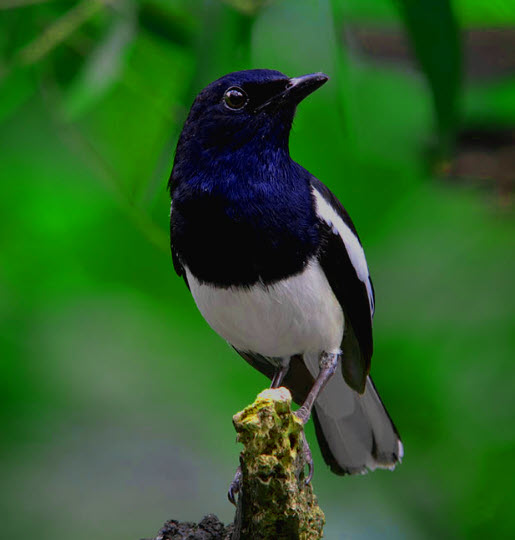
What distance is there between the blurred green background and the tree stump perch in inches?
108

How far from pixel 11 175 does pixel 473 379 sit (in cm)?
329

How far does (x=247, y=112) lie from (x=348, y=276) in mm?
654

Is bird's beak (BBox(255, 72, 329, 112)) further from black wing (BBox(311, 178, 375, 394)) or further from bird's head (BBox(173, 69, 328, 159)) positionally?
black wing (BBox(311, 178, 375, 394))

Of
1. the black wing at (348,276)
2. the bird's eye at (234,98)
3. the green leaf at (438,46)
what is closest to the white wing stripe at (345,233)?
the black wing at (348,276)

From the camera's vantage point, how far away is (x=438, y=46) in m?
3.27

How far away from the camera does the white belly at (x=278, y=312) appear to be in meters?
2.79

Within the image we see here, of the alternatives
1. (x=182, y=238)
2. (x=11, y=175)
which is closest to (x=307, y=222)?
(x=182, y=238)

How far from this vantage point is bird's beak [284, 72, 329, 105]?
278 cm

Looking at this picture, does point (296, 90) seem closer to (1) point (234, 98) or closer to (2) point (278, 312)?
(1) point (234, 98)

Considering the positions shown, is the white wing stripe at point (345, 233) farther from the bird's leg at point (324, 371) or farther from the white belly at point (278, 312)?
the bird's leg at point (324, 371)

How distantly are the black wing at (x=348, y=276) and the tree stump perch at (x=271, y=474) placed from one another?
0.77 meters

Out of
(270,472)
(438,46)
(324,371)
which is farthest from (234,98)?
(270,472)

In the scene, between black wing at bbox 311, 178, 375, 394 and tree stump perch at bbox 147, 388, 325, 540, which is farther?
black wing at bbox 311, 178, 375, 394

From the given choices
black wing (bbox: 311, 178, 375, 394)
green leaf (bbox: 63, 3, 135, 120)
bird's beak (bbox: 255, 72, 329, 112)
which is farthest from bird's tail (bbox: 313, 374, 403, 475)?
green leaf (bbox: 63, 3, 135, 120)
